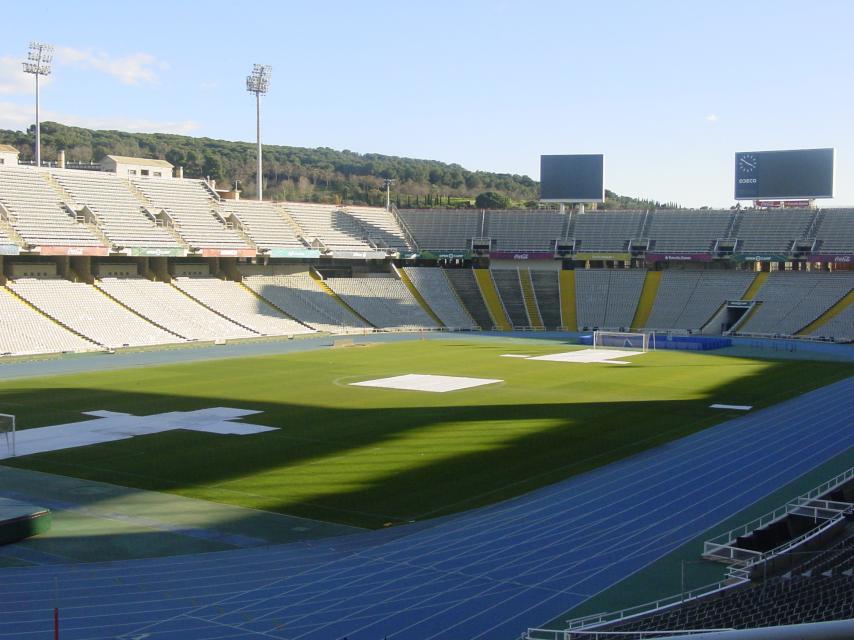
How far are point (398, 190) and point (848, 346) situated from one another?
105m

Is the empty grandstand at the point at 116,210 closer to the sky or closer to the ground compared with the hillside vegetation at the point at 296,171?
closer to the ground

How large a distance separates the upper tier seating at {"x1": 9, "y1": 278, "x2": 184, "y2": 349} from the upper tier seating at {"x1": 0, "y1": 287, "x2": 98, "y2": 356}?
31.8 inches

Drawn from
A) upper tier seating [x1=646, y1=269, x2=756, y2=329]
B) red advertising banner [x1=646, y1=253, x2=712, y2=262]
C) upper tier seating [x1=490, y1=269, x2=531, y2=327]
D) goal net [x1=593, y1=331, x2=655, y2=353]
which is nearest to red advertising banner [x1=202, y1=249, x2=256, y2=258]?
upper tier seating [x1=490, y1=269, x2=531, y2=327]

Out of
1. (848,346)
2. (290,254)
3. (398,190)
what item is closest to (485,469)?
(848,346)

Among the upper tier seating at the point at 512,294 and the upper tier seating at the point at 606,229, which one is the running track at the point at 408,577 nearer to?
the upper tier seating at the point at 512,294

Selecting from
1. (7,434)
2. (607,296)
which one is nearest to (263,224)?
(607,296)

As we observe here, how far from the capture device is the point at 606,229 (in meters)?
75.8

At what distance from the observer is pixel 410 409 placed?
108 ft

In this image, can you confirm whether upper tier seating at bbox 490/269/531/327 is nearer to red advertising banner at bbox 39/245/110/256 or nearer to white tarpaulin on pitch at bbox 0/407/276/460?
red advertising banner at bbox 39/245/110/256

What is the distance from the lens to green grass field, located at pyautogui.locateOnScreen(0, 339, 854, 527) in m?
21.8

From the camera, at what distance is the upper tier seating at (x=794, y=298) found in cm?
6259

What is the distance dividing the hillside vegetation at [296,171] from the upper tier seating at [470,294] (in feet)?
121

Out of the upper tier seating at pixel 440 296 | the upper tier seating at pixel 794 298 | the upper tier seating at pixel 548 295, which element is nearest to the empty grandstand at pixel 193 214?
the upper tier seating at pixel 440 296


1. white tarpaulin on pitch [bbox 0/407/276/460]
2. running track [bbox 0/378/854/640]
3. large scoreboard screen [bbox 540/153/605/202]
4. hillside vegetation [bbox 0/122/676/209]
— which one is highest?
hillside vegetation [bbox 0/122/676/209]
